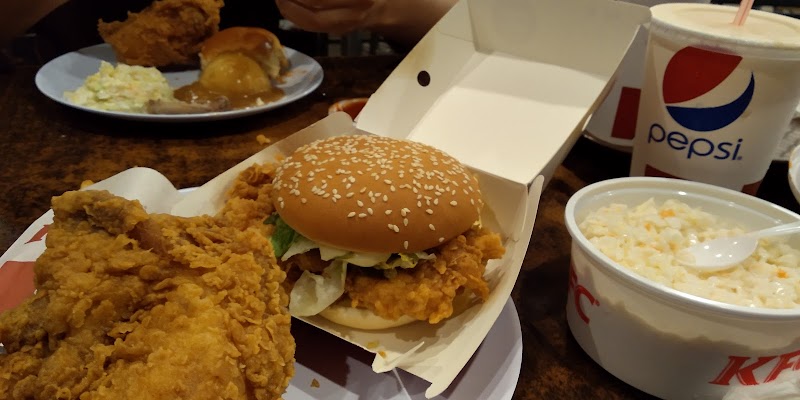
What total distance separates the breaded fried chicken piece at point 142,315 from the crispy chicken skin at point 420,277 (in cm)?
33

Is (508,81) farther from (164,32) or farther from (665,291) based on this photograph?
(164,32)

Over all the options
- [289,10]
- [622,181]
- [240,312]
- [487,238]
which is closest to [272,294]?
[240,312]

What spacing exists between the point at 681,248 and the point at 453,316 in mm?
603

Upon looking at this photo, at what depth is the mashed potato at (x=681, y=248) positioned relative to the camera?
1187mm

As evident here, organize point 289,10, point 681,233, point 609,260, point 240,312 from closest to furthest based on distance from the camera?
point 240,312
point 609,260
point 681,233
point 289,10

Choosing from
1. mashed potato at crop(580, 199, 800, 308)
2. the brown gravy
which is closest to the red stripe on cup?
mashed potato at crop(580, 199, 800, 308)

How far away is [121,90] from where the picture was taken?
2475 millimetres

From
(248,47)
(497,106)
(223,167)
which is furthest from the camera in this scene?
(248,47)

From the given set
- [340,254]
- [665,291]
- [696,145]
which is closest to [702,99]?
[696,145]

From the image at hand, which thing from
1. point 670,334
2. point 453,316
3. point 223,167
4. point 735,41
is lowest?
point 223,167

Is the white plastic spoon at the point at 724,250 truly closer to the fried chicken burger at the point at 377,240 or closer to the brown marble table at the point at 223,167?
the brown marble table at the point at 223,167

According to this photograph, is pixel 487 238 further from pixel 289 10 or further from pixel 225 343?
pixel 289 10

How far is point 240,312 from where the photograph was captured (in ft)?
3.23

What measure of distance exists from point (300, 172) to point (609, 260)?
841mm
